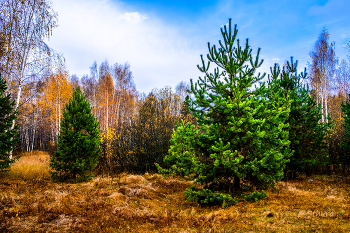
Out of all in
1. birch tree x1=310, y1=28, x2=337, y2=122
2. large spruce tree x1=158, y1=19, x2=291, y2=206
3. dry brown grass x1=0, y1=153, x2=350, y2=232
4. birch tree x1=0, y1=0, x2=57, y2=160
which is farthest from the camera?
birch tree x1=310, y1=28, x2=337, y2=122

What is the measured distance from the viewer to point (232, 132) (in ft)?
19.6

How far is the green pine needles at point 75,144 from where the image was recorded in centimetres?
895

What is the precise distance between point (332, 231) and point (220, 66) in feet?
16.6

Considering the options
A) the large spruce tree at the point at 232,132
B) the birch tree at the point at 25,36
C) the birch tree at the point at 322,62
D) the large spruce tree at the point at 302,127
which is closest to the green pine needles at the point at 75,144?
the birch tree at the point at 25,36

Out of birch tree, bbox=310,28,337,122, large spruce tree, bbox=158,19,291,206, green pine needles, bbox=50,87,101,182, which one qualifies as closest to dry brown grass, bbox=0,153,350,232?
large spruce tree, bbox=158,19,291,206

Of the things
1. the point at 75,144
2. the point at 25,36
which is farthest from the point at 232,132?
the point at 25,36

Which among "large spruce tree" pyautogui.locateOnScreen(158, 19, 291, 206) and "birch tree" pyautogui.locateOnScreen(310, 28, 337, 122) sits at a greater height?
"birch tree" pyautogui.locateOnScreen(310, 28, 337, 122)

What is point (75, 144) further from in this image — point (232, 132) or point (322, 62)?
point (322, 62)

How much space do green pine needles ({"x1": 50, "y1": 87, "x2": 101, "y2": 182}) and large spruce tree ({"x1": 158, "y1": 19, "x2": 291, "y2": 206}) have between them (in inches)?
199

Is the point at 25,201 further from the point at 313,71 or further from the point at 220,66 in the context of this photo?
the point at 313,71

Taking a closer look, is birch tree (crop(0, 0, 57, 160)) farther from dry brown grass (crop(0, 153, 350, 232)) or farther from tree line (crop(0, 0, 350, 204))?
dry brown grass (crop(0, 153, 350, 232))

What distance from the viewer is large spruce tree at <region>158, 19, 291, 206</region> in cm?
564

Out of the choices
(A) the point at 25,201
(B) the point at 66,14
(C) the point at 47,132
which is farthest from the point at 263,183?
(C) the point at 47,132

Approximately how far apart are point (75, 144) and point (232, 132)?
6813mm
